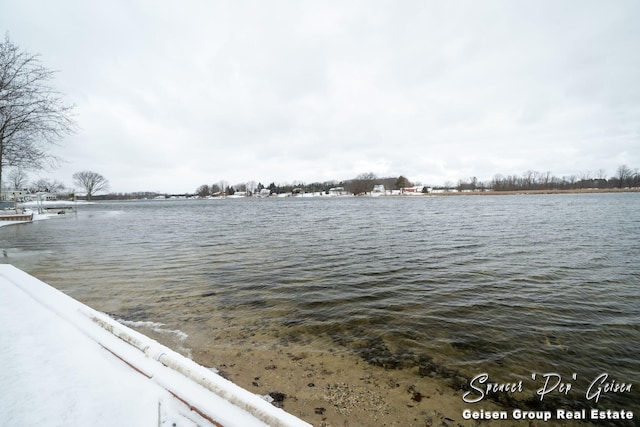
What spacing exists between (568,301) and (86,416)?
31.2ft

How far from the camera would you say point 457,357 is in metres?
4.60

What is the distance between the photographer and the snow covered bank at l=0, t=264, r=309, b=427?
2236mm

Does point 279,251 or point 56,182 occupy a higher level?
point 56,182

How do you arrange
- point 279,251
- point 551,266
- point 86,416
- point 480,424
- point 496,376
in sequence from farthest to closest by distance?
1. point 279,251
2. point 551,266
3. point 496,376
4. point 480,424
5. point 86,416

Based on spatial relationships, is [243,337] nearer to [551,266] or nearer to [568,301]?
[568,301]

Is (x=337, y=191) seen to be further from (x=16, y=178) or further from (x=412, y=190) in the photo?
(x=16, y=178)

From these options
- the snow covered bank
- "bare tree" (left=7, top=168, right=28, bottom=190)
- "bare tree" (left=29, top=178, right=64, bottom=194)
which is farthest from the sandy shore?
"bare tree" (left=29, top=178, right=64, bottom=194)

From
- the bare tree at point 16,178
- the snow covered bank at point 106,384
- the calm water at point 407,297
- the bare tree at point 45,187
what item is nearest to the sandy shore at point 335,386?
the calm water at point 407,297

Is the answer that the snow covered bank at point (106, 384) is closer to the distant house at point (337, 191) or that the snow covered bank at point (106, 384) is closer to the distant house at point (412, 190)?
the distant house at point (412, 190)

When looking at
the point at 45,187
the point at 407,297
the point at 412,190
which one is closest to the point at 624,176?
the point at 412,190

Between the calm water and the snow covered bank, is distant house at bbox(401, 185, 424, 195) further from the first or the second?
the snow covered bank

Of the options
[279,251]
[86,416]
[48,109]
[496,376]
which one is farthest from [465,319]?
[48,109]

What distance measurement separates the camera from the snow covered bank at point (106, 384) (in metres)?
→ 2.24

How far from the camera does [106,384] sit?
2646 mm
